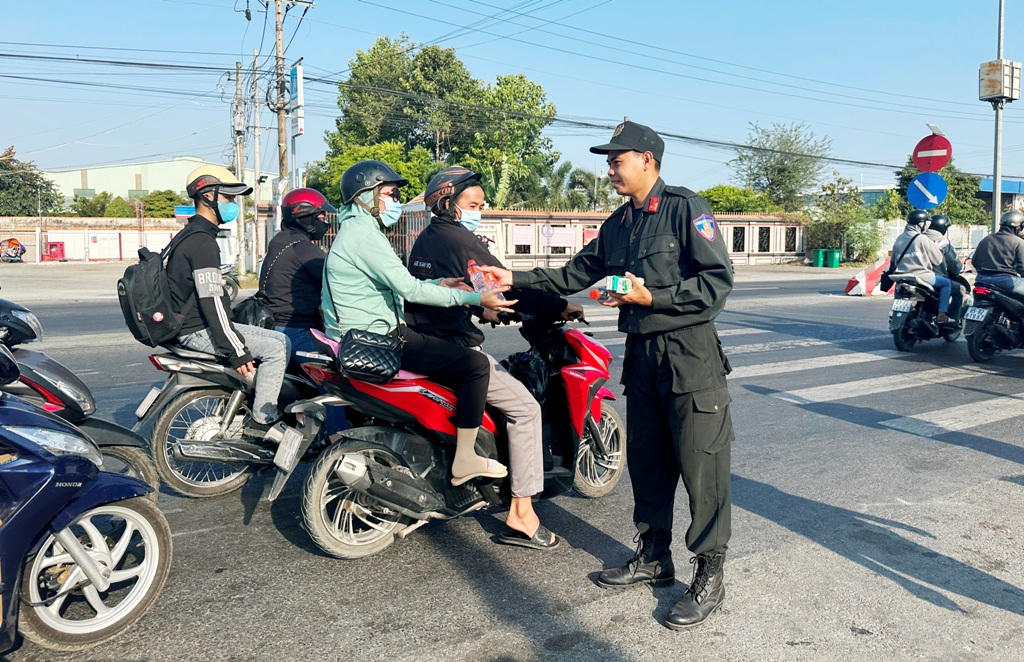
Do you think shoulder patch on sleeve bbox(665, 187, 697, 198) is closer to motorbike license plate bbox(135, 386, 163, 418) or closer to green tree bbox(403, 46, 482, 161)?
motorbike license plate bbox(135, 386, 163, 418)

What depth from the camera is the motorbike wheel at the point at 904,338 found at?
10.7 meters

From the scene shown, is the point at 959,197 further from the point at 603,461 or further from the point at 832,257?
the point at 603,461

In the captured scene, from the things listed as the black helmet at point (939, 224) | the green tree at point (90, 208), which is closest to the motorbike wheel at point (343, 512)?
the black helmet at point (939, 224)

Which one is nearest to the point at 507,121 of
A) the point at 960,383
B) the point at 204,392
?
the point at 960,383

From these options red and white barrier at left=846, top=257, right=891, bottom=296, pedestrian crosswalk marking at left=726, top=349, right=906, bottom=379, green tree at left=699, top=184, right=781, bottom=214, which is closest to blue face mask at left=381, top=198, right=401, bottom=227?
pedestrian crosswalk marking at left=726, top=349, right=906, bottom=379

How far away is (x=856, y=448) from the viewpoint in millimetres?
6039

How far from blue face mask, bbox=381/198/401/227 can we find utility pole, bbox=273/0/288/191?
21.9 metres

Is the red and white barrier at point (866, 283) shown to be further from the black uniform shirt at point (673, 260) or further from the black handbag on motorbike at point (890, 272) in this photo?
the black uniform shirt at point (673, 260)

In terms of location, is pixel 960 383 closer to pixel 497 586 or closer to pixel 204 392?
pixel 497 586

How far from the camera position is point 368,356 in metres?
3.66

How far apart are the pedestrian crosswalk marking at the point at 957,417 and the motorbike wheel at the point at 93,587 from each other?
5.54 m

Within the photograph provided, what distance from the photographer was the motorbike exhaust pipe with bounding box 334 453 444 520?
374 cm

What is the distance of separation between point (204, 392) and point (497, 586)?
2.29m

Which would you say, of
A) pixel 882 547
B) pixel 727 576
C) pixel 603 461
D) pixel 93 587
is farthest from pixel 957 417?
pixel 93 587
